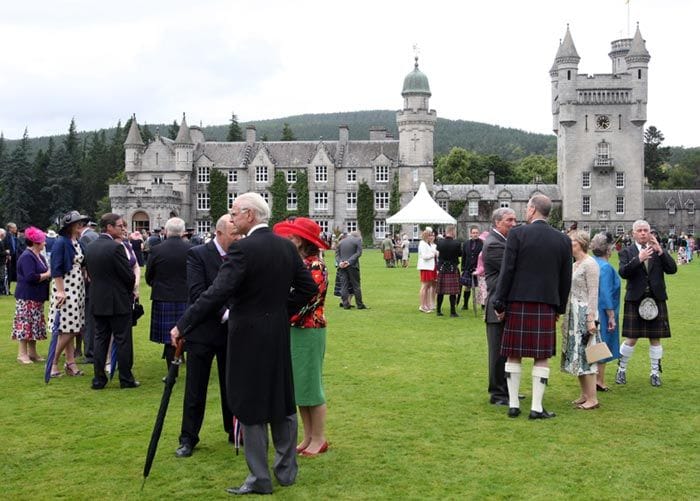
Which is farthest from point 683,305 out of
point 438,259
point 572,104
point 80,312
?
point 572,104

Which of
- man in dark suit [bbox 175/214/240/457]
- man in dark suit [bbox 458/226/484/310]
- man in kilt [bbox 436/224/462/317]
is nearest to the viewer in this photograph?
man in dark suit [bbox 175/214/240/457]

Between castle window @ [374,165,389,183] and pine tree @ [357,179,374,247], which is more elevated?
castle window @ [374,165,389,183]

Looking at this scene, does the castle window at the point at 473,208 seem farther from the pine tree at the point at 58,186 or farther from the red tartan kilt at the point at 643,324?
the red tartan kilt at the point at 643,324

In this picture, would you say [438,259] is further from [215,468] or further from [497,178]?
[497,178]

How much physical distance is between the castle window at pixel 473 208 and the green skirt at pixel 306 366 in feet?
249

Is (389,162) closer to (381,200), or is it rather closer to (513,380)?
(381,200)

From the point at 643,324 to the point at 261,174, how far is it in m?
→ 62.9

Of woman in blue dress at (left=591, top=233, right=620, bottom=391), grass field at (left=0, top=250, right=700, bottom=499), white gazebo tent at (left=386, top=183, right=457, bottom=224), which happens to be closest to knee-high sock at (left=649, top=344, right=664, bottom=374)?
grass field at (left=0, top=250, right=700, bottom=499)

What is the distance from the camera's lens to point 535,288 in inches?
305

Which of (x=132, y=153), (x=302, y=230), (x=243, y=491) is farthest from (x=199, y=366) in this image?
(x=132, y=153)

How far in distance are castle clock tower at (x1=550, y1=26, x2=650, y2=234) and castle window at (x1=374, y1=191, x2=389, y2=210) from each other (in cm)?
1829

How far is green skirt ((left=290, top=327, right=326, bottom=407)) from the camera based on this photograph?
6.53 meters

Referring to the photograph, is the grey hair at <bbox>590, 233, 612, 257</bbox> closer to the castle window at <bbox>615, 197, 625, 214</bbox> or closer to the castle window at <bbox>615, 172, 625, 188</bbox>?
the castle window at <bbox>615, 197, 625, 214</bbox>

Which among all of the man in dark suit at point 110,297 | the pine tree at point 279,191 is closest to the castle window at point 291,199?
the pine tree at point 279,191
